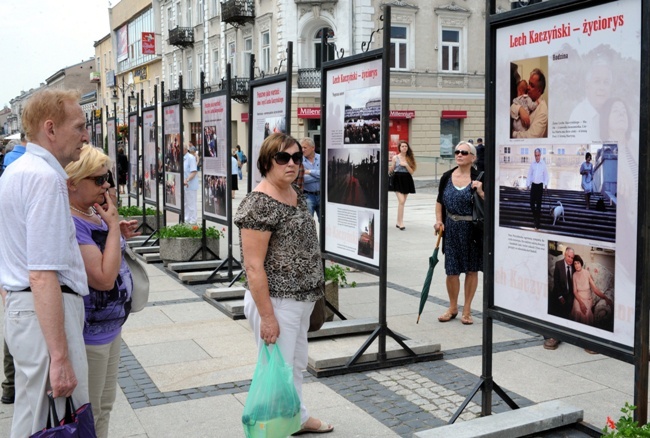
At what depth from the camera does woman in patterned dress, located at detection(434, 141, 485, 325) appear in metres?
7.30

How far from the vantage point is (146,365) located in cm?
617

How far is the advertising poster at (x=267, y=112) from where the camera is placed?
7.98 metres

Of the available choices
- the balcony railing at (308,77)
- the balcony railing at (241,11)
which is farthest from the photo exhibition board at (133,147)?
the balcony railing at (241,11)

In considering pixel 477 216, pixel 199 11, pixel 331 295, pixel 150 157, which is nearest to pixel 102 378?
pixel 331 295

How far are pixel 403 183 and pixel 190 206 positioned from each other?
13.9 feet

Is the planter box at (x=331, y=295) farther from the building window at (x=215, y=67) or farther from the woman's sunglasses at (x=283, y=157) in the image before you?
the building window at (x=215, y=67)

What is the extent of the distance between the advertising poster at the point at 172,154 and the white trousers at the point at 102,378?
27.0 feet

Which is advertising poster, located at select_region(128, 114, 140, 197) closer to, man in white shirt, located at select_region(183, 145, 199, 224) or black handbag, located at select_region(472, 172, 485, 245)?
man in white shirt, located at select_region(183, 145, 199, 224)

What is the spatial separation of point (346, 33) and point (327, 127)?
29.1 meters

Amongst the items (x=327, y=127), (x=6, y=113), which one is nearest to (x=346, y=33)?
(x=327, y=127)

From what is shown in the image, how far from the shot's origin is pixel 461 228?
7.35 metres

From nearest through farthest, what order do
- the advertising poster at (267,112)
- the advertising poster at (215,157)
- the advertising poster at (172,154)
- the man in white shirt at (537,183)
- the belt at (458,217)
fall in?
the man in white shirt at (537,183)
the belt at (458,217)
the advertising poster at (267,112)
the advertising poster at (215,157)
the advertising poster at (172,154)

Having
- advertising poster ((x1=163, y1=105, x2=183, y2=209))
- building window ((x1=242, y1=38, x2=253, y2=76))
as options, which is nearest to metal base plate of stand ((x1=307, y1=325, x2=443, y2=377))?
advertising poster ((x1=163, y1=105, x2=183, y2=209))

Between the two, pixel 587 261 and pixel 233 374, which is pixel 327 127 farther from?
pixel 587 261
